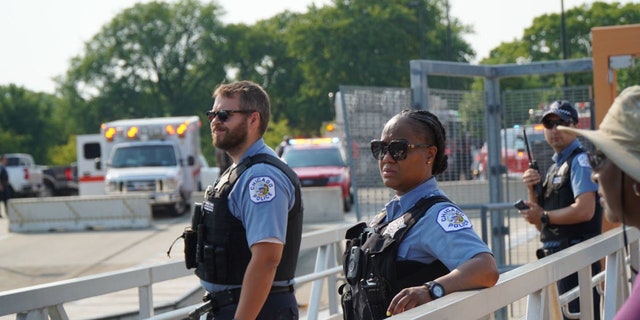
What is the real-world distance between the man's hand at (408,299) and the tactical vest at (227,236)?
998mm

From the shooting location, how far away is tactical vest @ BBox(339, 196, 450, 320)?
3.69 metres

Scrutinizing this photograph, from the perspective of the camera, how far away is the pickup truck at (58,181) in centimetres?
4628

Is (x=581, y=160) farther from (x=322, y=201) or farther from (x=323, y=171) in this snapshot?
(x=323, y=171)

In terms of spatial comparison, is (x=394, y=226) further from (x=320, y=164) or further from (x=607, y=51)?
(x=320, y=164)

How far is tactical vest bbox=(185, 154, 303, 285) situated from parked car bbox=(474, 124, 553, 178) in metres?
4.99

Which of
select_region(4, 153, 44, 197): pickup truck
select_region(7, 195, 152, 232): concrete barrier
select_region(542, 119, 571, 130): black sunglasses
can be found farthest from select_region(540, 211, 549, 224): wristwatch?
select_region(4, 153, 44, 197): pickup truck

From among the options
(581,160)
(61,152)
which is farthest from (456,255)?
(61,152)

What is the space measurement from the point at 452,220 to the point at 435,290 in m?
0.24

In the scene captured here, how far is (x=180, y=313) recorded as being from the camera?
526 cm

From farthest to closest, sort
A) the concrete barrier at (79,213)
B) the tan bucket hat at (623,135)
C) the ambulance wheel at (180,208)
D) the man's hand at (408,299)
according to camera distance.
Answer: the ambulance wheel at (180,208), the concrete barrier at (79,213), the man's hand at (408,299), the tan bucket hat at (623,135)

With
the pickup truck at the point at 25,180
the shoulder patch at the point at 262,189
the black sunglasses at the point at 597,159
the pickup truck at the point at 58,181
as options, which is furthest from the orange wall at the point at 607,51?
the pickup truck at the point at 58,181

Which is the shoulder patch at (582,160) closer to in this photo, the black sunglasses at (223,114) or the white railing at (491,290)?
the white railing at (491,290)

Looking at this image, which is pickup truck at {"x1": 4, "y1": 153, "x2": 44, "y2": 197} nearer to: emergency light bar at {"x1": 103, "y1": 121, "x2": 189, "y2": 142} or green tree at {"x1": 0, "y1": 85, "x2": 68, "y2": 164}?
emergency light bar at {"x1": 103, "y1": 121, "x2": 189, "y2": 142}

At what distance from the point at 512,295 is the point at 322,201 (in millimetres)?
19675
